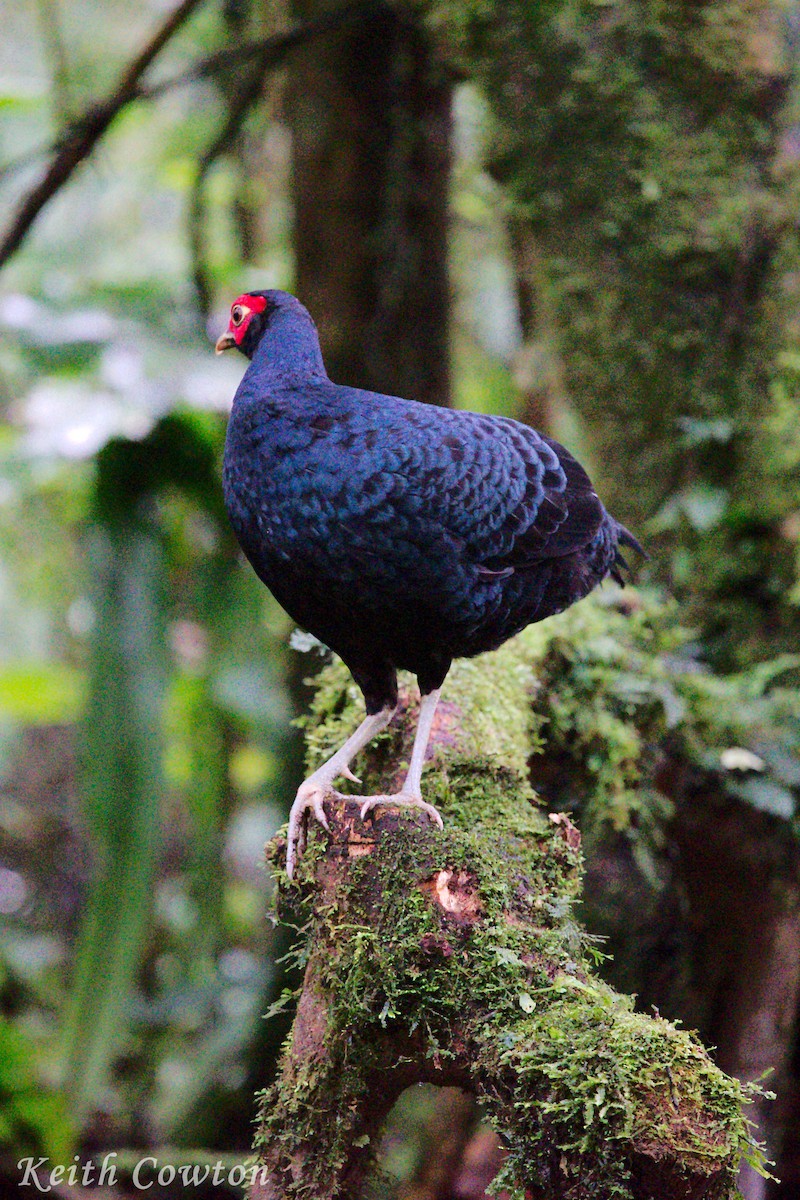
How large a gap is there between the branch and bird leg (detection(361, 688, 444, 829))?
323cm

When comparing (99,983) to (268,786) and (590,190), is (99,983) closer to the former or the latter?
(268,786)

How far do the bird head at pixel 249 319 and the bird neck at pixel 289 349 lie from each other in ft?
0.19

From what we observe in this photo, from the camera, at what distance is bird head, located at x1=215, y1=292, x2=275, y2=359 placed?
309 centimetres


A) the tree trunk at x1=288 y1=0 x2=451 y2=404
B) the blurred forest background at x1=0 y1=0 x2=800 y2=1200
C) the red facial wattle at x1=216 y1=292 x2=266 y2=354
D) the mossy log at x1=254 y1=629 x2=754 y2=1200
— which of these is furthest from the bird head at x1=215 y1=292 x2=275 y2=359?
the tree trunk at x1=288 y1=0 x2=451 y2=404

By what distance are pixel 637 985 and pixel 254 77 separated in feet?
15.4

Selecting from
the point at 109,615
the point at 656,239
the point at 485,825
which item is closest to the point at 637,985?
the point at 485,825

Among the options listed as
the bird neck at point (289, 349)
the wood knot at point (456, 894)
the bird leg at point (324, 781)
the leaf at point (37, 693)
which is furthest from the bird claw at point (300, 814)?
the leaf at point (37, 693)

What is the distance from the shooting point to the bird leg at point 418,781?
2.45 metres

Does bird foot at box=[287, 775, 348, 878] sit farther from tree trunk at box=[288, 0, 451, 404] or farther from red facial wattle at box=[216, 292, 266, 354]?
tree trunk at box=[288, 0, 451, 404]

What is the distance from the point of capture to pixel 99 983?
464cm

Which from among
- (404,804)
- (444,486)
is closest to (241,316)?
(444,486)

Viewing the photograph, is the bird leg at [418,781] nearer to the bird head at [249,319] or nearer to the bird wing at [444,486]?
the bird wing at [444,486]

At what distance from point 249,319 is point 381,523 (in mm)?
925

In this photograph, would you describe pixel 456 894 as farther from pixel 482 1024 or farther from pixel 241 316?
pixel 241 316
